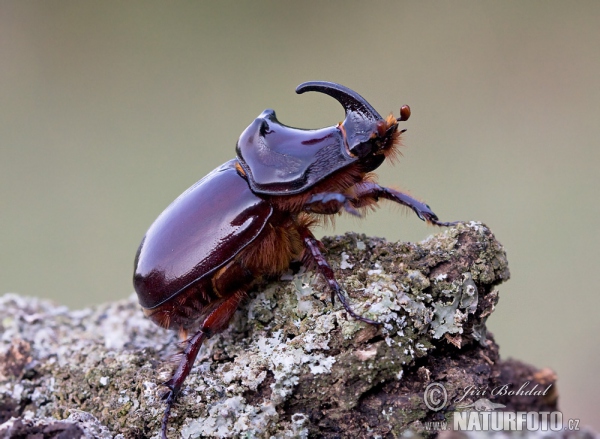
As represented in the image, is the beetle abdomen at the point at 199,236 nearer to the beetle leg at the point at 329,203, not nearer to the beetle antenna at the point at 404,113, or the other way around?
the beetle leg at the point at 329,203

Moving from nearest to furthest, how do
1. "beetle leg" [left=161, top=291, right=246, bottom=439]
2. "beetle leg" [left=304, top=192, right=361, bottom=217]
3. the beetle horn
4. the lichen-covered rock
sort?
the lichen-covered rock
"beetle leg" [left=161, top=291, right=246, bottom=439]
"beetle leg" [left=304, top=192, right=361, bottom=217]
the beetle horn

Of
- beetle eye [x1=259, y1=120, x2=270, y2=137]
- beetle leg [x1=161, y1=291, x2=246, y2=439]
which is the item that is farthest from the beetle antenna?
beetle leg [x1=161, y1=291, x2=246, y2=439]

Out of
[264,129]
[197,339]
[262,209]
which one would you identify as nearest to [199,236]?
[262,209]

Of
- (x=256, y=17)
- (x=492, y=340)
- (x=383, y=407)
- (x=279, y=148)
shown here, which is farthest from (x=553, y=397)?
(x=256, y=17)

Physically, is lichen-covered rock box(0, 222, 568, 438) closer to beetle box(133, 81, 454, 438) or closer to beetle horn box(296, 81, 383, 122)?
beetle box(133, 81, 454, 438)

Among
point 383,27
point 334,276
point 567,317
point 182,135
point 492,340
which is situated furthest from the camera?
point 383,27

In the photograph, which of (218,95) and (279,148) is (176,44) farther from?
(279,148)
